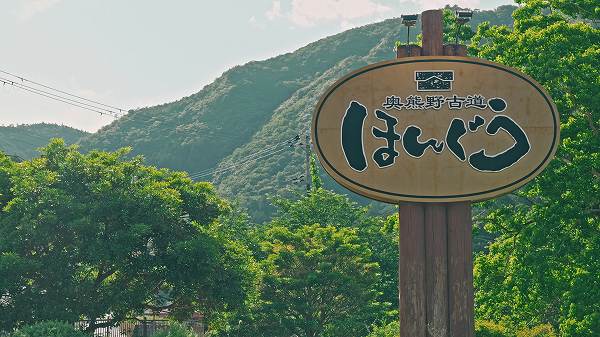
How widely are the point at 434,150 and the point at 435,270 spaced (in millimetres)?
1762

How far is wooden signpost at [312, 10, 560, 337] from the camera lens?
12.9m

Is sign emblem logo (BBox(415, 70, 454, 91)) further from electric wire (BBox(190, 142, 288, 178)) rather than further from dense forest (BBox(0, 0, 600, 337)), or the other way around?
electric wire (BBox(190, 142, 288, 178))

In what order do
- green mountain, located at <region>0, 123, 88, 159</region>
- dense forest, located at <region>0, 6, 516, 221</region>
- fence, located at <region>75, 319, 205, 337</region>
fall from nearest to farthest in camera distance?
fence, located at <region>75, 319, 205, 337</region>, dense forest, located at <region>0, 6, 516, 221</region>, green mountain, located at <region>0, 123, 88, 159</region>

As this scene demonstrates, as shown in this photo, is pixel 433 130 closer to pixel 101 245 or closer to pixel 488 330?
pixel 488 330

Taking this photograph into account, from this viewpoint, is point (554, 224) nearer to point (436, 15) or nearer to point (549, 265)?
point (549, 265)

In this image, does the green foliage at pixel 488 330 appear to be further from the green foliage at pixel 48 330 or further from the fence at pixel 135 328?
the green foliage at pixel 48 330

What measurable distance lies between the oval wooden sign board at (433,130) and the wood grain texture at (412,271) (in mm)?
332

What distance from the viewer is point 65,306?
2433cm

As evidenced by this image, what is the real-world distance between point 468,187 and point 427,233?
90cm

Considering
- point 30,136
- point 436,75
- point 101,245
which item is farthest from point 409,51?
point 30,136

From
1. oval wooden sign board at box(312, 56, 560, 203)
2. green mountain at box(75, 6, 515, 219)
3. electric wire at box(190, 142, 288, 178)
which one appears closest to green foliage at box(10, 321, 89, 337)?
oval wooden sign board at box(312, 56, 560, 203)

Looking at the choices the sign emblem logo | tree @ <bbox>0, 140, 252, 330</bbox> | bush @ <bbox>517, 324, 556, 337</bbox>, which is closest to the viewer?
the sign emblem logo

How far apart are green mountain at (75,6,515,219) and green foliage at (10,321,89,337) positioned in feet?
227

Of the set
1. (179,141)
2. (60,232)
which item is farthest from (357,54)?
(60,232)
